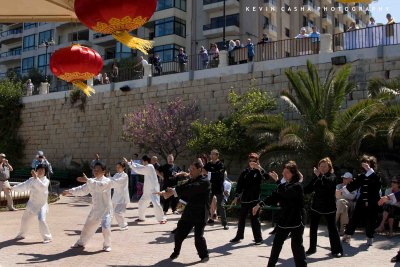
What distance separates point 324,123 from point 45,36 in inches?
1556

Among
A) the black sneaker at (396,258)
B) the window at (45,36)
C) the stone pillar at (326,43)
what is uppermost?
the window at (45,36)

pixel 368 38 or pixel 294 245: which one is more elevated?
pixel 368 38

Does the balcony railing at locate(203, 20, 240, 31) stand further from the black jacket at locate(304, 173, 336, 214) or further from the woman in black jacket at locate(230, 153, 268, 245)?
the black jacket at locate(304, 173, 336, 214)

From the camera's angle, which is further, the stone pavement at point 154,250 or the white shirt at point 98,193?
the white shirt at point 98,193

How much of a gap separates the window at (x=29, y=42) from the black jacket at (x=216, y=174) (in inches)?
1657

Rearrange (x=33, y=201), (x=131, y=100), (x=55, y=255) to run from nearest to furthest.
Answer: (x=55, y=255) → (x=33, y=201) → (x=131, y=100)

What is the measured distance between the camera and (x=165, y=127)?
19578mm

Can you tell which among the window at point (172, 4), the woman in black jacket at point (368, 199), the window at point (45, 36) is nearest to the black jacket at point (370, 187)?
the woman in black jacket at point (368, 199)

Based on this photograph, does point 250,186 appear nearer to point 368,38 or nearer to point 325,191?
point 325,191

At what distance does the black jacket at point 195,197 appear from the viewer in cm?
700

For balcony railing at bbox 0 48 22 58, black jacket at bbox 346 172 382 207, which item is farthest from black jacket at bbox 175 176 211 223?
balcony railing at bbox 0 48 22 58

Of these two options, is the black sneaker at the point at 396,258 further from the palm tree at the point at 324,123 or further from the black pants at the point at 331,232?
the palm tree at the point at 324,123

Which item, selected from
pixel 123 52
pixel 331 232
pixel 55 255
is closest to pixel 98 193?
pixel 55 255

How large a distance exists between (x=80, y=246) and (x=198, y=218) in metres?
2.41
